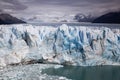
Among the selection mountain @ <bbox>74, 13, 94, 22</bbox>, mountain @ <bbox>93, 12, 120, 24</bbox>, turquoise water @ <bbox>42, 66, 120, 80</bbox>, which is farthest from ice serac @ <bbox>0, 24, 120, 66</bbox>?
mountain @ <bbox>74, 13, 94, 22</bbox>

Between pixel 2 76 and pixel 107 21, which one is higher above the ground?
pixel 107 21

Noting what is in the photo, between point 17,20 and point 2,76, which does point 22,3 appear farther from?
point 2,76

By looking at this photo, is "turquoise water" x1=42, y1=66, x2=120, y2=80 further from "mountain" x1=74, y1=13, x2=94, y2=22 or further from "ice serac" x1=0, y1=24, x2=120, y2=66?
"mountain" x1=74, y1=13, x2=94, y2=22

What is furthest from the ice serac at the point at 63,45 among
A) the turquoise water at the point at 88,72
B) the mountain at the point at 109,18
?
the mountain at the point at 109,18

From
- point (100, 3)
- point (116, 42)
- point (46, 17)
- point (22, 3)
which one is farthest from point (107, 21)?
point (22, 3)

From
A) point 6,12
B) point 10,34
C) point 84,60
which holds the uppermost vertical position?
point 6,12
